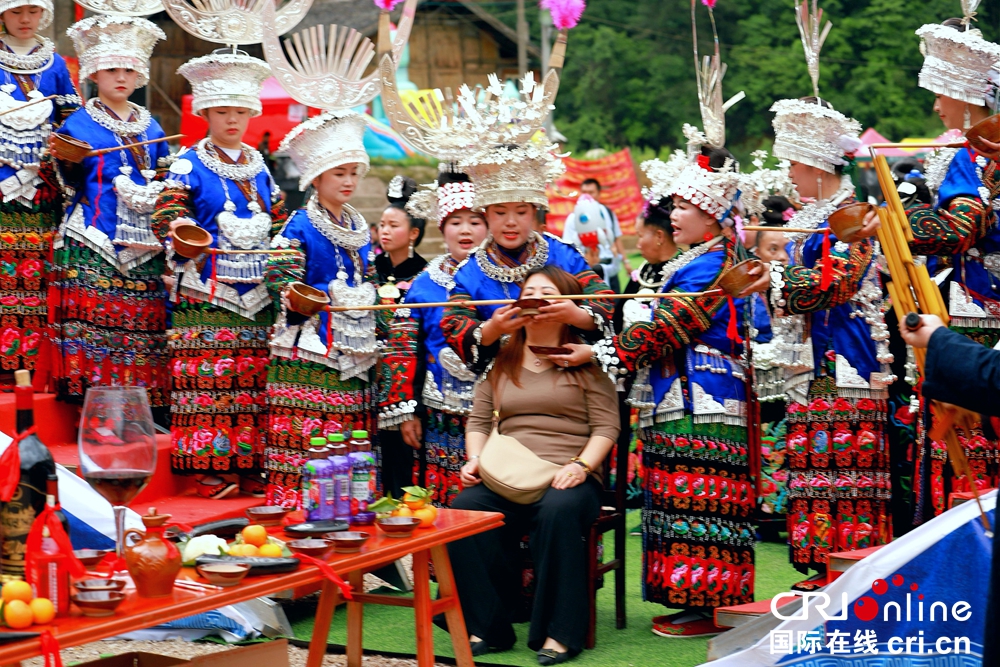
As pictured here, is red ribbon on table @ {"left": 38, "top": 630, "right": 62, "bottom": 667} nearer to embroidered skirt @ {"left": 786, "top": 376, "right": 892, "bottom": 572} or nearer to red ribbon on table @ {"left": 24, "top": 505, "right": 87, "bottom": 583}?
red ribbon on table @ {"left": 24, "top": 505, "right": 87, "bottom": 583}

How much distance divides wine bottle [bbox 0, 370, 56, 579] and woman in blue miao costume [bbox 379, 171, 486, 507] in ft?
8.13

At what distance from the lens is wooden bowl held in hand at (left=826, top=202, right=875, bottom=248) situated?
4086 millimetres

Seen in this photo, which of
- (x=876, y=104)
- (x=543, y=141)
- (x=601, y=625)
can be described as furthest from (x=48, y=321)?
(x=876, y=104)

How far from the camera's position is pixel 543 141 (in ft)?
16.7

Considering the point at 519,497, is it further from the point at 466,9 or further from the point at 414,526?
the point at 466,9

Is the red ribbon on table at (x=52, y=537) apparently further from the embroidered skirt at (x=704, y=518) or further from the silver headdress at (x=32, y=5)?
the silver headdress at (x=32, y=5)

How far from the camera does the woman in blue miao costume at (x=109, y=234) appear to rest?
5.80 m

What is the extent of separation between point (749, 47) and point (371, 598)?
1004 inches

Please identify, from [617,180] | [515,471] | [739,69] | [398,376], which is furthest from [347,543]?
[739,69]

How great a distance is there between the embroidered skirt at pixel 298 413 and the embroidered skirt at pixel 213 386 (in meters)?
0.45

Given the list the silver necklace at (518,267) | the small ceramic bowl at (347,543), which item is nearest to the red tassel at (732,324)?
the silver necklace at (518,267)

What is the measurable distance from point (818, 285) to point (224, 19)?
295 centimetres

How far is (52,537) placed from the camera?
107 inches

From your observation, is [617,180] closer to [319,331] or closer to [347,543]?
[319,331]
